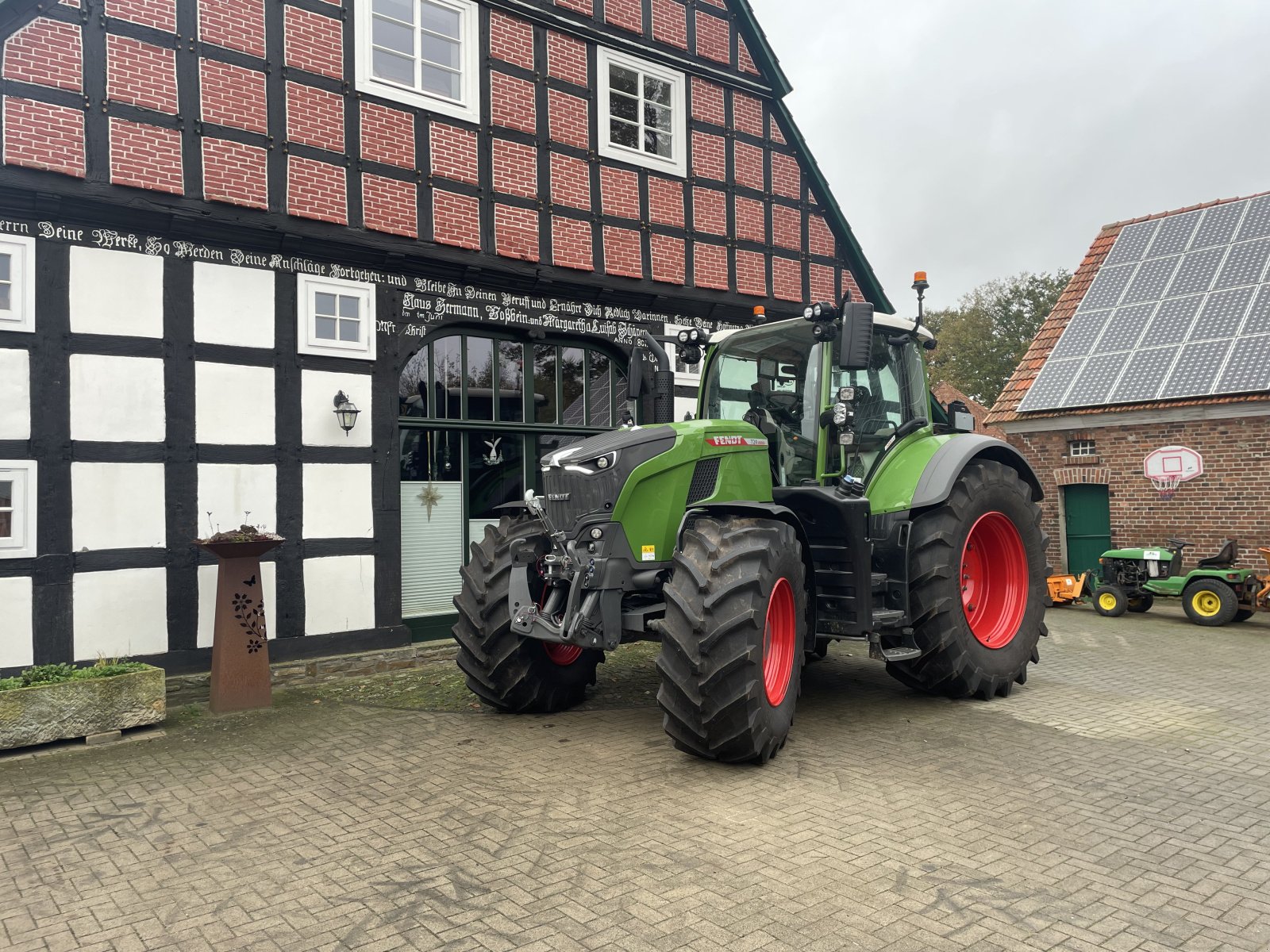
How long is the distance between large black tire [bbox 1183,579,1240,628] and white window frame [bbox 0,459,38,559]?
476 inches

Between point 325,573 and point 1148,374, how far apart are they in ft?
39.8

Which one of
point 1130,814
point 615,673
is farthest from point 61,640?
point 1130,814

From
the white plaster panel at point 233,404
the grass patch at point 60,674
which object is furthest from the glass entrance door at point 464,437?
the grass patch at point 60,674

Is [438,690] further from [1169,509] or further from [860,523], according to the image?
[1169,509]

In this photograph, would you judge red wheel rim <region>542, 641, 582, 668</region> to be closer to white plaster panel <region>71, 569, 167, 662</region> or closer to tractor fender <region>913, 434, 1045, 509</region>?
tractor fender <region>913, 434, 1045, 509</region>

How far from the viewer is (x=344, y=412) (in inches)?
310

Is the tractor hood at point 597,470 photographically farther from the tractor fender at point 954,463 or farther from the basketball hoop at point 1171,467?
the basketball hoop at point 1171,467

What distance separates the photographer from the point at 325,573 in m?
7.86

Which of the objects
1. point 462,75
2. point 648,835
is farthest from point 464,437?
point 648,835

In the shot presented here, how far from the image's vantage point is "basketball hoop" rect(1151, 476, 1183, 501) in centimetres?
1284

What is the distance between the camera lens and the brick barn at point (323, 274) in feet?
21.6

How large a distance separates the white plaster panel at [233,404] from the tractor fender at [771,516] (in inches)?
165

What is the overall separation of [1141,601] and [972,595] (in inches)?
248

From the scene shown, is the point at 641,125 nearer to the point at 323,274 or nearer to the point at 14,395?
the point at 323,274
